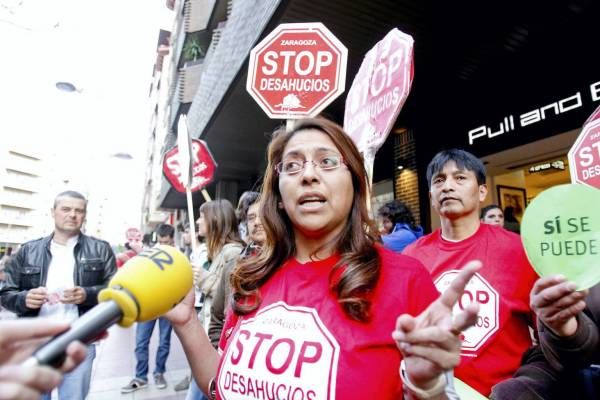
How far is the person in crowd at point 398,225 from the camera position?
10.8 ft

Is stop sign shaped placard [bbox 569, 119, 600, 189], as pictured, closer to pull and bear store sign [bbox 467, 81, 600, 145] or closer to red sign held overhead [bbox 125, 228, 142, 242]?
pull and bear store sign [bbox 467, 81, 600, 145]

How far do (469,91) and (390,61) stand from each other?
471 cm

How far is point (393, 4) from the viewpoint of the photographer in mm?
4488

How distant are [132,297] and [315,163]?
33.8 inches

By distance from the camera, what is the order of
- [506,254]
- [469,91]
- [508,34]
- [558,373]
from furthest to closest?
[469,91]
[508,34]
[506,254]
[558,373]

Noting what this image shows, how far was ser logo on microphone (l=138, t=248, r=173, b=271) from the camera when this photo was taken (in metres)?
1.10

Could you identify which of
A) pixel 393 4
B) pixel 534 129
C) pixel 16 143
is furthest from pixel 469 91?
pixel 16 143

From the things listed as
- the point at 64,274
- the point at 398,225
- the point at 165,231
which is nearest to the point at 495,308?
the point at 398,225

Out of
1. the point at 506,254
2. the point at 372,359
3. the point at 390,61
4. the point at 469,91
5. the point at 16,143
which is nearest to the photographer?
the point at 372,359

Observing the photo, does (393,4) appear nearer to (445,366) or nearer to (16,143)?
(445,366)

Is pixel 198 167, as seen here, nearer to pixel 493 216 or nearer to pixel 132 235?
pixel 493 216

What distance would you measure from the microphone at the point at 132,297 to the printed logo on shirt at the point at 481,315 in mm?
1220

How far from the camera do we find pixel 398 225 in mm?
3672

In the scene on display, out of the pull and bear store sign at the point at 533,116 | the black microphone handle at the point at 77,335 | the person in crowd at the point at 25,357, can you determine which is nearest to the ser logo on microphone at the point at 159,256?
the black microphone handle at the point at 77,335
